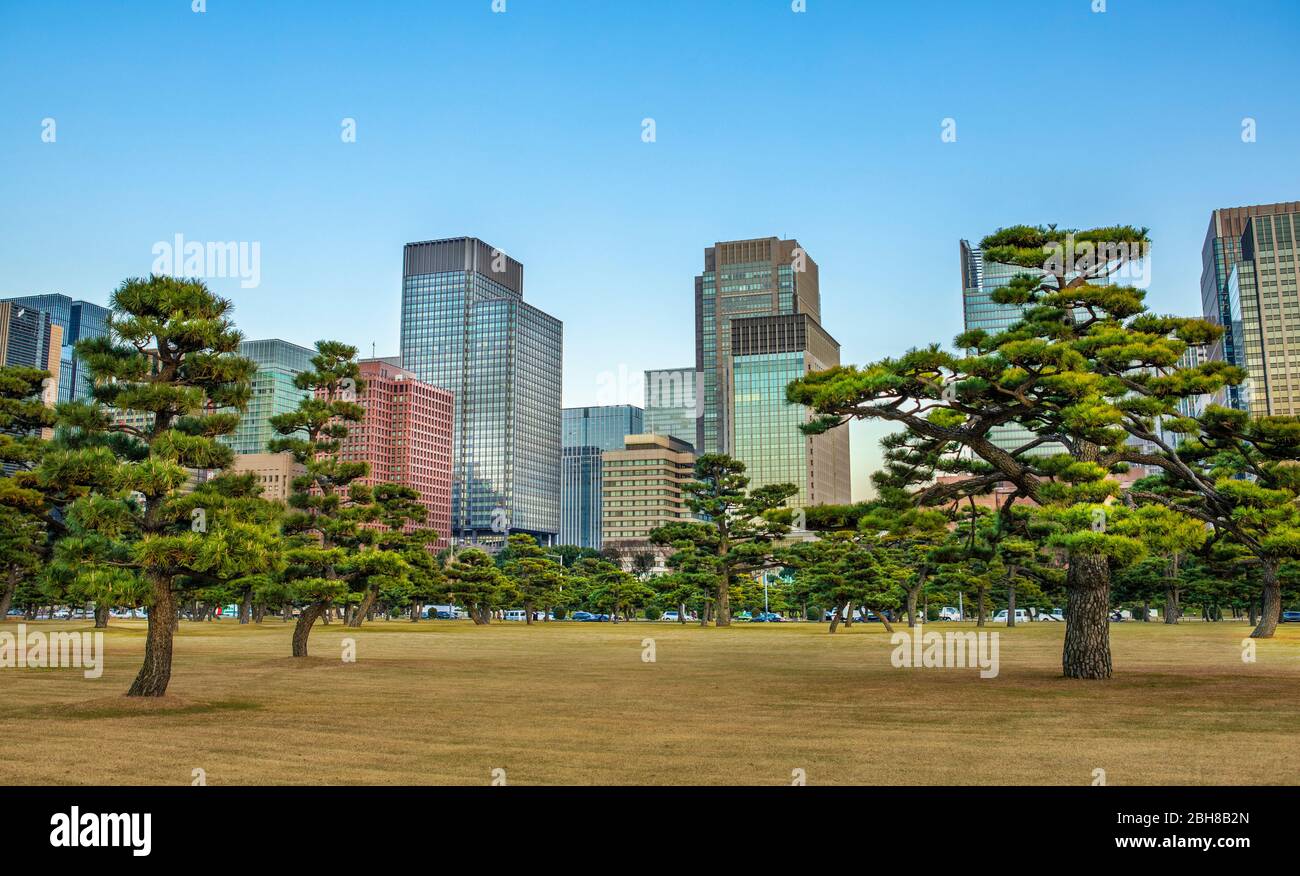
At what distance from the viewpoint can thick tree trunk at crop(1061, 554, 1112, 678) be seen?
839 inches

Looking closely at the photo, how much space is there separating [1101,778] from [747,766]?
4040mm

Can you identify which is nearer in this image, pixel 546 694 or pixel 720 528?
pixel 546 694

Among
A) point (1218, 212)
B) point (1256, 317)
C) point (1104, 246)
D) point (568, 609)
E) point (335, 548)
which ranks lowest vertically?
point (568, 609)

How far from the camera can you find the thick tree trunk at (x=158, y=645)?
→ 17703 millimetres

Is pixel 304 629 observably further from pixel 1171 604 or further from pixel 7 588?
pixel 1171 604

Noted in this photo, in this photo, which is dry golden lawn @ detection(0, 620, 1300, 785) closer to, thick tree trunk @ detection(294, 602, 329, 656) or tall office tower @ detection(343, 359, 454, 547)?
thick tree trunk @ detection(294, 602, 329, 656)

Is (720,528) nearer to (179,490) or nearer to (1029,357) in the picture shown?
(1029,357)

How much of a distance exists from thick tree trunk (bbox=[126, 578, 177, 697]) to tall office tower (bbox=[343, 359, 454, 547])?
137013mm

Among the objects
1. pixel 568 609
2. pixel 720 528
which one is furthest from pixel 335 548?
pixel 568 609

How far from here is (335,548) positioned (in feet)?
96.4

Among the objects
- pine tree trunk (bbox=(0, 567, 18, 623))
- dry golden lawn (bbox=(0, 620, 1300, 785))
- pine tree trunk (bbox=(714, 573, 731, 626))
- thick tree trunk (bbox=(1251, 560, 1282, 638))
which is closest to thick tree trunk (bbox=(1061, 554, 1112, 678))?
dry golden lawn (bbox=(0, 620, 1300, 785))

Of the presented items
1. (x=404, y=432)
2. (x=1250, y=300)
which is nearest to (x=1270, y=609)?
(x=404, y=432)

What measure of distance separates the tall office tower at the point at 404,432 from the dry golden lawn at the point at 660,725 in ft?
442

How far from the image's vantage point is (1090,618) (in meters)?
21.4
